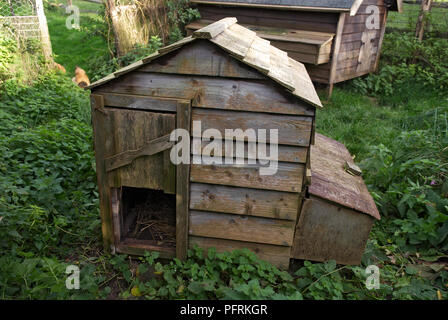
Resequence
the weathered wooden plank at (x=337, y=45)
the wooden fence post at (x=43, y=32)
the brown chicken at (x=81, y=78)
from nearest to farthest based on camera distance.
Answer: the wooden fence post at (x=43, y=32) → the weathered wooden plank at (x=337, y=45) → the brown chicken at (x=81, y=78)

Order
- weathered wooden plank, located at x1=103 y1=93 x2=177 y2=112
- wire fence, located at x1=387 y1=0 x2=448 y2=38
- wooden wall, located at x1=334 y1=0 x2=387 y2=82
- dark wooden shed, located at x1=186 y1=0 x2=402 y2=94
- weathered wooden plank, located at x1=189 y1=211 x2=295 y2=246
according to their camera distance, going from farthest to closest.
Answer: wire fence, located at x1=387 y1=0 x2=448 y2=38 < wooden wall, located at x1=334 y1=0 x2=387 y2=82 < dark wooden shed, located at x1=186 y1=0 x2=402 y2=94 < weathered wooden plank, located at x1=189 y1=211 x2=295 y2=246 < weathered wooden plank, located at x1=103 y1=93 x2=177 y2=112

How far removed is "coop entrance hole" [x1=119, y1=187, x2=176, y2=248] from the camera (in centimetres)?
355

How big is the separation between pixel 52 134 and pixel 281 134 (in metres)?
3.12

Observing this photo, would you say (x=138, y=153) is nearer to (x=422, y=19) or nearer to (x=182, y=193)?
(x=182, y=193)

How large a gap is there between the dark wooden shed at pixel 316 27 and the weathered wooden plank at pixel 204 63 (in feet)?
17.2

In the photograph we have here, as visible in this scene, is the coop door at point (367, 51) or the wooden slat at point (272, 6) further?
the coop door at point (367, 51)

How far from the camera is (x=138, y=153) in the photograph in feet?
10.0

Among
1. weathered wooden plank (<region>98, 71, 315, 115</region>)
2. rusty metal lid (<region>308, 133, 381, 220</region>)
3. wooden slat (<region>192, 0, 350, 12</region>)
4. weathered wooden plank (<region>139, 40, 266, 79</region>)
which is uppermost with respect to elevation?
wooden slat (<region>192, 0, 350, 12</region>)

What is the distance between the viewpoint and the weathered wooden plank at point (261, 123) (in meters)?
2.87

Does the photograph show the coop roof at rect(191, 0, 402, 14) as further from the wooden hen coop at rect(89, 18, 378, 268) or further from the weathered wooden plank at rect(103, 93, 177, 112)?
the weathered wooden plank at rect(103, 93, 177, 112)

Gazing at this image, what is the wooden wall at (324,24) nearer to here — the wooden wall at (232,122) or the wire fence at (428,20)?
the wire fence at (428,20)

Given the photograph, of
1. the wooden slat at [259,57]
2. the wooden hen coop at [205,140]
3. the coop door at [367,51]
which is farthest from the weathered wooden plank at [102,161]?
the coop door at [367,51]

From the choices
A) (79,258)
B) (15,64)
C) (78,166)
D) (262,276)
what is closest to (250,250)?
(262,276)

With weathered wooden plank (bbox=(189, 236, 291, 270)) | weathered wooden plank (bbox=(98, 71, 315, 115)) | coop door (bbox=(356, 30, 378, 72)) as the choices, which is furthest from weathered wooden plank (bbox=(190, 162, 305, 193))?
coop door (bbox=(356, 30, 378, 72))
